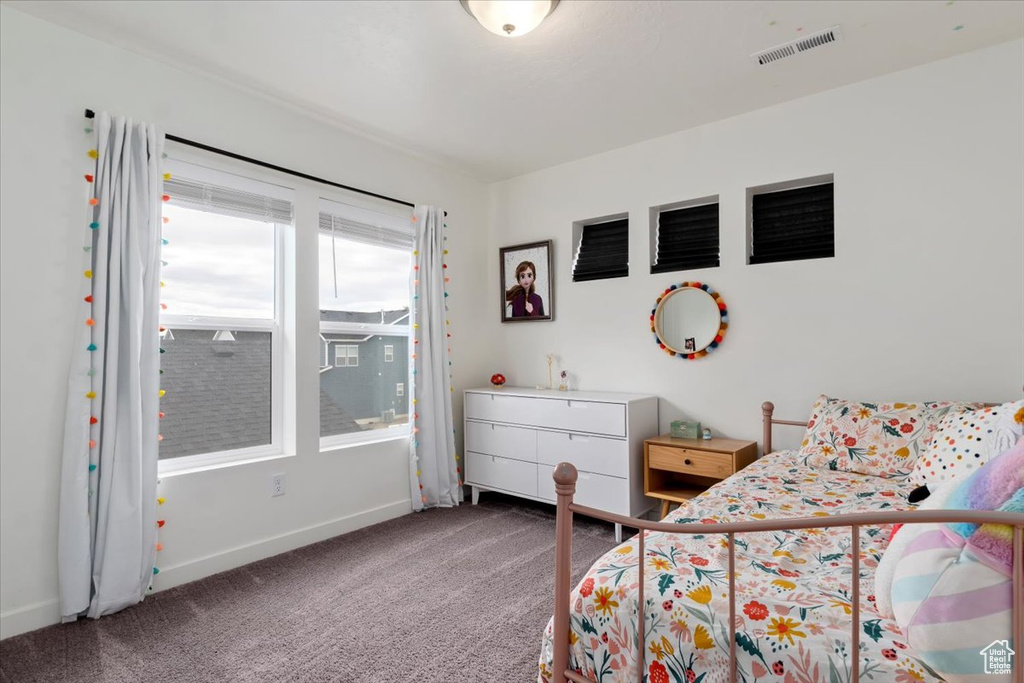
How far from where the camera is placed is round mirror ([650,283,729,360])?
10.3ft

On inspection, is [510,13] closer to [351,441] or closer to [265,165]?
[265,165]

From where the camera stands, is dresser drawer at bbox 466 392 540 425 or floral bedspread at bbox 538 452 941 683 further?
dresser drawer at bbox 466 392 540 425

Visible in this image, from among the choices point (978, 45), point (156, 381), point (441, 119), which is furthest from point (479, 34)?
point (978, 45)

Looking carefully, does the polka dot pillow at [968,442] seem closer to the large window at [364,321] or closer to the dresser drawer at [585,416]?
the dresser drawer at [585,416]

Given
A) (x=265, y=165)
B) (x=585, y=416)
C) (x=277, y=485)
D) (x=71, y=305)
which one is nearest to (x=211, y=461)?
(x=277, y=485)

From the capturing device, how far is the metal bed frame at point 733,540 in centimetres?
84

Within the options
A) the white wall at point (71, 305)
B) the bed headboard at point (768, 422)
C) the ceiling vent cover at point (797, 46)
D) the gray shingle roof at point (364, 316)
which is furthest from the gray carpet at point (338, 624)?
the ceiling vent cover at point (797, 46)

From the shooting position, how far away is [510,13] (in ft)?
6.42

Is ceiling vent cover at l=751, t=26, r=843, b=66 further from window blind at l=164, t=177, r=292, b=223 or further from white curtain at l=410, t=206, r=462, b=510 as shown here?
window blind at l=164, t=177, r=292, b=223

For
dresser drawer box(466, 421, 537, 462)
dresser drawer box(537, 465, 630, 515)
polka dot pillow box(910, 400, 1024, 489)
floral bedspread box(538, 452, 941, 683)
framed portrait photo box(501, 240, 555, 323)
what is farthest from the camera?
framed portrait photo box(501, 240, 555, 323)

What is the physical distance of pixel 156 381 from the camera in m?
2.39

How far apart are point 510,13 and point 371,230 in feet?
5.96

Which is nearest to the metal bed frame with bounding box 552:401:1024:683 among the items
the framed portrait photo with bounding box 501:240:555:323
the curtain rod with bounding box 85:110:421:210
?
the curtain rod with bounding box 85:110:421:210

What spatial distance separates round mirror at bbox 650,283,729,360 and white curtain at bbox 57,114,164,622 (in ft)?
9.24
